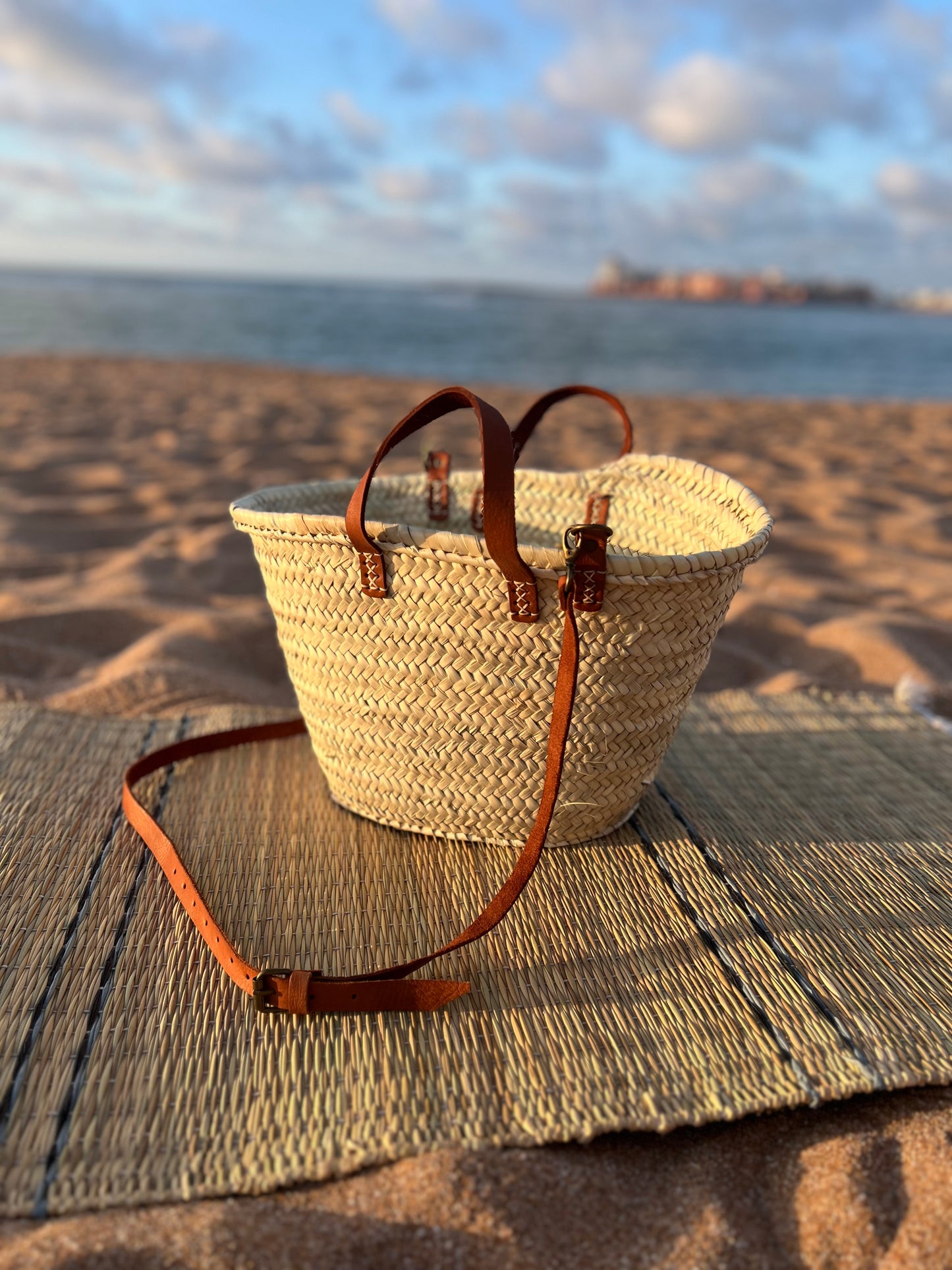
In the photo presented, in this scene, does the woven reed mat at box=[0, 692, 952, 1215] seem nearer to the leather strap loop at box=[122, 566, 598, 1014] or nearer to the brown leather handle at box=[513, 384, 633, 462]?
the leather strap loop at box=[122, 566, 598, 1014]

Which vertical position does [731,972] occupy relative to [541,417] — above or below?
below

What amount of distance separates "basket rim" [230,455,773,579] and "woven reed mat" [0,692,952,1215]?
41cm

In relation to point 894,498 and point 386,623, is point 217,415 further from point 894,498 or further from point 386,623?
point 386,623

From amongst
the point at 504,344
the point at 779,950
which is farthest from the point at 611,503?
the point at 504,344

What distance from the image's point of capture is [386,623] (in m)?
1.11

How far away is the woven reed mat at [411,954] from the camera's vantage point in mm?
797

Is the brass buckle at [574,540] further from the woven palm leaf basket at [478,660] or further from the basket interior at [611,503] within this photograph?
the basket interior at [611,503]

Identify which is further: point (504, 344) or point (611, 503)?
point (504, 344)

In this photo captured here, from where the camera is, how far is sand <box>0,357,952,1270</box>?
727mm

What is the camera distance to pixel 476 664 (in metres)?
1.09

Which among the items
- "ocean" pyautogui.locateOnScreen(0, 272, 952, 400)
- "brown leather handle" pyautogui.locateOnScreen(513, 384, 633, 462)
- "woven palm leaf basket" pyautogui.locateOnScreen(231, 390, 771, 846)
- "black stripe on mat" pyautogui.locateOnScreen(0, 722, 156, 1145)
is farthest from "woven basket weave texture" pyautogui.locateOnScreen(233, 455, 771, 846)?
"ocean" pyautogui.locateOnScreen(0, 272, 952, 400)

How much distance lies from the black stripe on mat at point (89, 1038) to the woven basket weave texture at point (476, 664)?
0.31 metres

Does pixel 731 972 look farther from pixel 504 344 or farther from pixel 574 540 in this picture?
pixel 504 344

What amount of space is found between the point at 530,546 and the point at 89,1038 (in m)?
0.69
